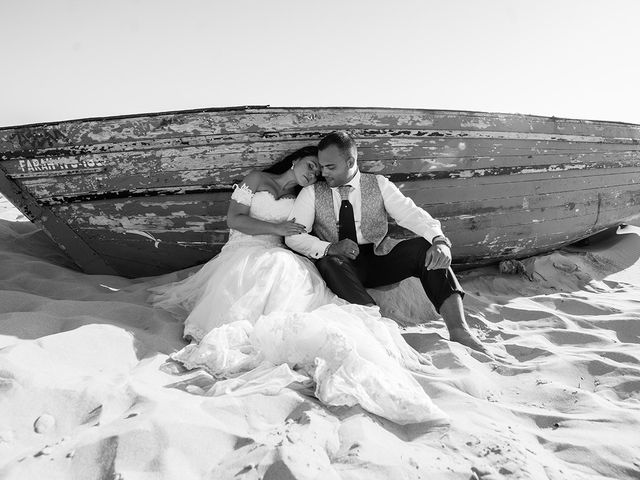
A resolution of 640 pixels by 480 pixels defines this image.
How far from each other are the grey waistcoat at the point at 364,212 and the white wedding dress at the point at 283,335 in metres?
0.32

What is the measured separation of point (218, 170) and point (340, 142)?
0.97 meters

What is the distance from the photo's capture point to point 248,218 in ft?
10.6

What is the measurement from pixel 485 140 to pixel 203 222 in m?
2.45

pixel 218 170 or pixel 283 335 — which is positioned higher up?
pixel 218 170

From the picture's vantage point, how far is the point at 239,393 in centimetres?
184

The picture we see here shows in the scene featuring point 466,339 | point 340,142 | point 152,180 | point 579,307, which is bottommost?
point 579,307

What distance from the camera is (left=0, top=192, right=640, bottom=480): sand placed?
4.60 ft

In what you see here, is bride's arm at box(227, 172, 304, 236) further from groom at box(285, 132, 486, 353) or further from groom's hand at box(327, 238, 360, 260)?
groom's hand at box(327, 238, 360, 260)

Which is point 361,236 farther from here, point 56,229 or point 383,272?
point 56,229

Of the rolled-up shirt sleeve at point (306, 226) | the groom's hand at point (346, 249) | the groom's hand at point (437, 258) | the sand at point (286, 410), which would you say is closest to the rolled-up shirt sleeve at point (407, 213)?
the groom's hand at point (437, 258)

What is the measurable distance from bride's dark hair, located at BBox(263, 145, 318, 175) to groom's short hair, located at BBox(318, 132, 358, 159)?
0.57 feet

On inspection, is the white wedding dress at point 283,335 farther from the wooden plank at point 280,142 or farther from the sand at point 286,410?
the wooden plank at point 280,142

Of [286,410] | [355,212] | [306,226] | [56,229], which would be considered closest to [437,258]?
[355,212]

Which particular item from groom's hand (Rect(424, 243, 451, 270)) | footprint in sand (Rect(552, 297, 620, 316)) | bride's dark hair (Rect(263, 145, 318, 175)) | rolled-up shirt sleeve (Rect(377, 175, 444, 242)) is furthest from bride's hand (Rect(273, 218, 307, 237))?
footprint in sand (Rect(552, 297, 620, 316))
